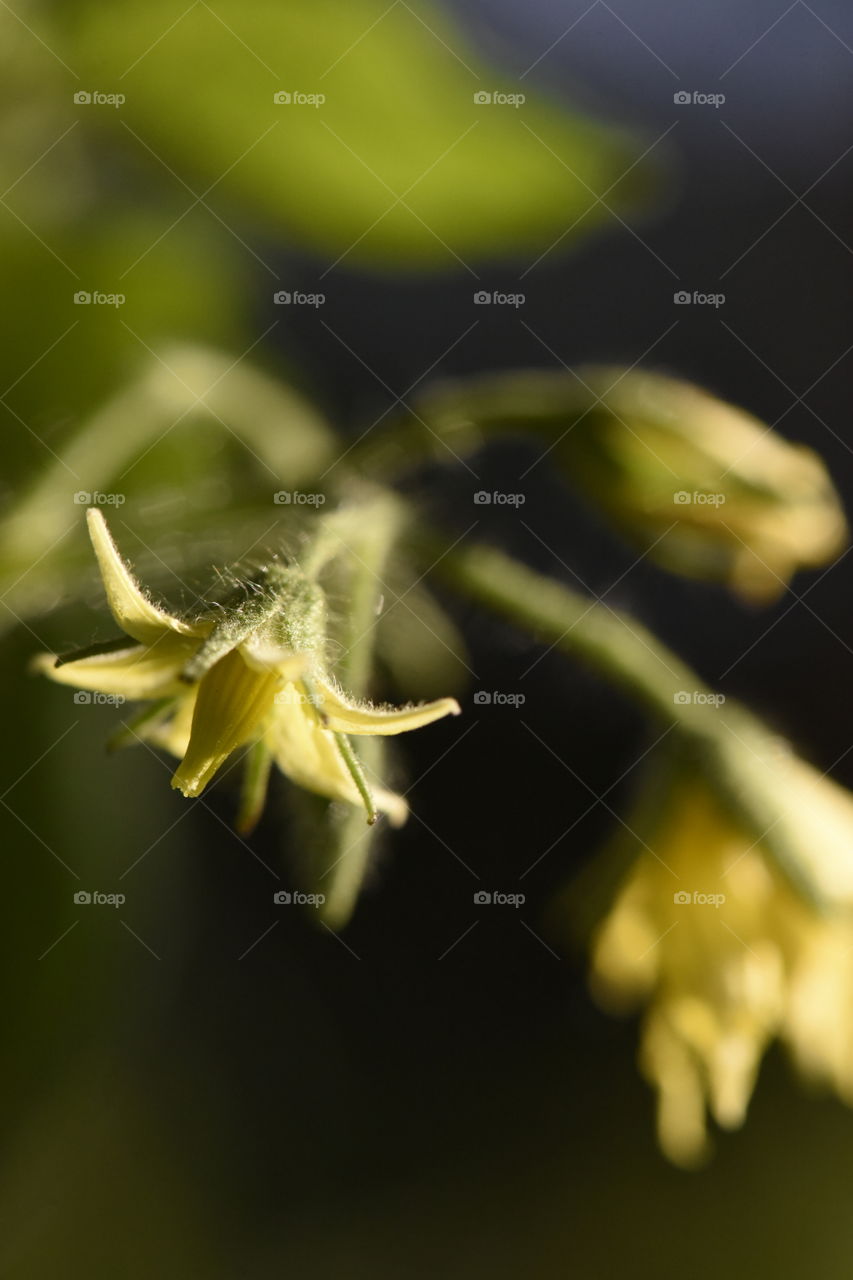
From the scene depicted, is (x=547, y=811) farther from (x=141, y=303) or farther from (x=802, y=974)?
(x=141, y=303)

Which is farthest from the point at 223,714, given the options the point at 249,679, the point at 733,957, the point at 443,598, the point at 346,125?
the point at 346,125

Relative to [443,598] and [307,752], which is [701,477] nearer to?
[443,598]

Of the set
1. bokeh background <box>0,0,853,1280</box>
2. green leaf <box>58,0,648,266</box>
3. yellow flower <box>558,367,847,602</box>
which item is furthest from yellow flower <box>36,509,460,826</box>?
green leaf <box>58,0,648,266</box>

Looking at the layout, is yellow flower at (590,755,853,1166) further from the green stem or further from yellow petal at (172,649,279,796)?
yellow petal at (172,649,279,796)

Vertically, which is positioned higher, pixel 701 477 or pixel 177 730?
pixel 701 477

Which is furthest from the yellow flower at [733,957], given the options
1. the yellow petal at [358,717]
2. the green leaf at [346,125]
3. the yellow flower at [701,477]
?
the green leaf at [346,125]

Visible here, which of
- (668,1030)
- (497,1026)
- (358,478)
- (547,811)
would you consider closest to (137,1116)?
(497,1026)

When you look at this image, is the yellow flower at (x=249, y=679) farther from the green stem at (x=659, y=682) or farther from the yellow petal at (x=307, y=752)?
the green stem at (x=659, y=682)
